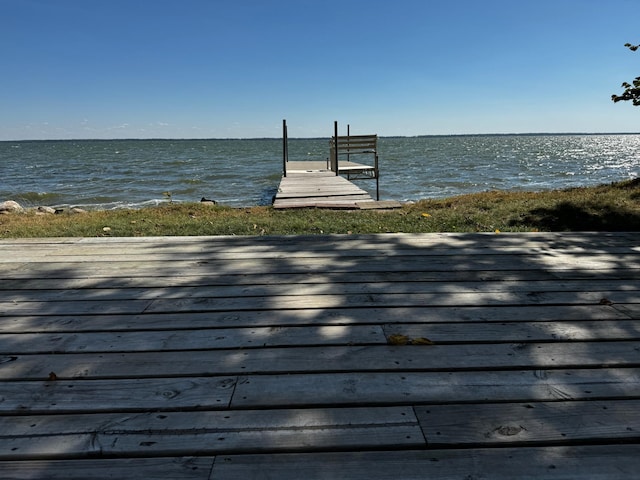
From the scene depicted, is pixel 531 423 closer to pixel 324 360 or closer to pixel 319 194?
pixel 324 360

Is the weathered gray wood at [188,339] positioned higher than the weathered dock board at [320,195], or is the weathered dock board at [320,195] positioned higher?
the weathered dock board at [320,195]

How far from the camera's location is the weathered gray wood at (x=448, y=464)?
1.16 meters

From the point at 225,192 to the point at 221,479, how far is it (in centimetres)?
1635

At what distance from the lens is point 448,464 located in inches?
47.3

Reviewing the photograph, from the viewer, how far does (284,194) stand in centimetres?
896

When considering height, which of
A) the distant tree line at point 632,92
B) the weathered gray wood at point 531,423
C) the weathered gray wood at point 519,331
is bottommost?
the weathered gray wood at point 531,423

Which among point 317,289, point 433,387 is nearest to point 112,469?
point 433,387

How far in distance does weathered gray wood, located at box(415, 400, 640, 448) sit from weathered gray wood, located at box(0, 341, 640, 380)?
0.81 feet

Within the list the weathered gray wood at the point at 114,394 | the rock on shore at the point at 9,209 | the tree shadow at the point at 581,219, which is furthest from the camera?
the rock on shore at the point at 9,209

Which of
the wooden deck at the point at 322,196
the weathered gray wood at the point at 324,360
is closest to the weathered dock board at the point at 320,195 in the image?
the wooden deck at the point at 322,196

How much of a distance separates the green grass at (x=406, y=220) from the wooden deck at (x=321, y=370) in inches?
103

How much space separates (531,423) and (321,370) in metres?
0.72

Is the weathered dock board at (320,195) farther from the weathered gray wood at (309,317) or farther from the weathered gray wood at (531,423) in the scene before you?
the weathered gray wood at (531,423)

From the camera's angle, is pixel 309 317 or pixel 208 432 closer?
pixel 208 432
